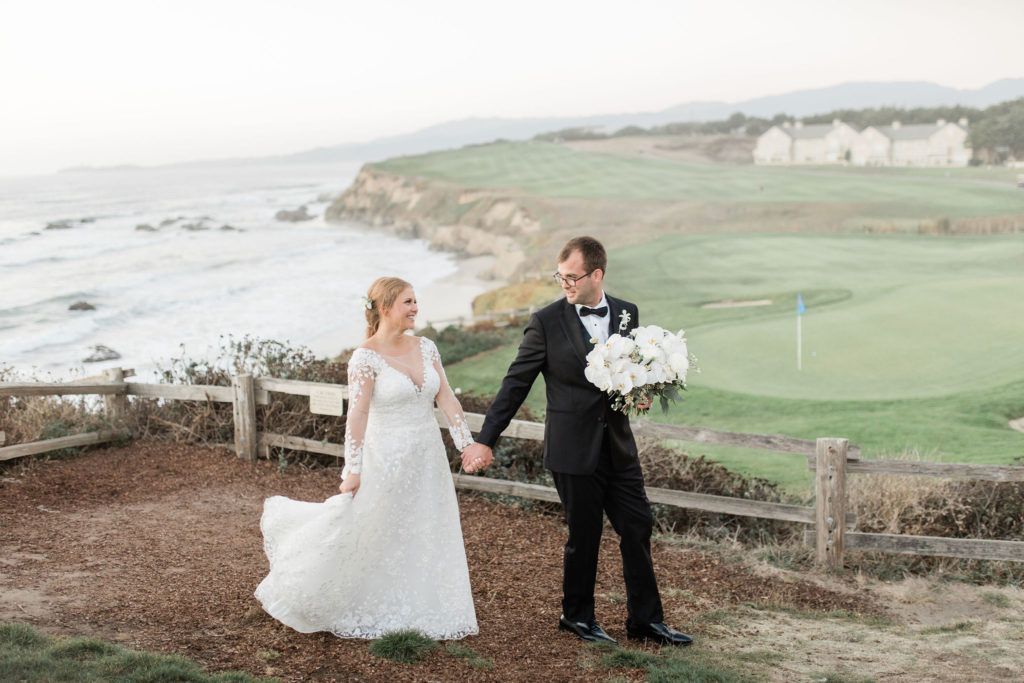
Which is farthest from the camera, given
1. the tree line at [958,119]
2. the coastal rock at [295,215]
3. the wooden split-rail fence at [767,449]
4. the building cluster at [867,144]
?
the coastal rock at [295,215]

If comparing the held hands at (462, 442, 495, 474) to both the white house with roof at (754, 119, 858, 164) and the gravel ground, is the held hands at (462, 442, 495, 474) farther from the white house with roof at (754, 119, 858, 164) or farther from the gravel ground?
the white house with roof at (754, 119, 858, 164)

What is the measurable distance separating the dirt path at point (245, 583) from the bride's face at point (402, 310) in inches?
63.7

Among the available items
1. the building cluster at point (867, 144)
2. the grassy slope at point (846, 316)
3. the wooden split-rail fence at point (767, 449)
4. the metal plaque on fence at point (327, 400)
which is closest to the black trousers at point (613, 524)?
the wooden split-rail fence at point (767, 449)

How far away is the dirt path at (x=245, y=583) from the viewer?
440 cm

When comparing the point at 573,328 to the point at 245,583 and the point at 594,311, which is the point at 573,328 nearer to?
the point at 594,311

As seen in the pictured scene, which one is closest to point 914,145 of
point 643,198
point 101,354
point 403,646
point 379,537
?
point 643,198

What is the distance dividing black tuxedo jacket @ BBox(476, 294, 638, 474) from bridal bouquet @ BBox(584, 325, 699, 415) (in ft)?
0.35

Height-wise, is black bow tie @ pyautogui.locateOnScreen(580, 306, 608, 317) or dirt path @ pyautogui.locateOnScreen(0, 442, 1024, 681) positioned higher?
black bow tie @ pyautogui.locateOnScreen(580, 306, 608, 317)

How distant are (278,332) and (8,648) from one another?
17.8 metres

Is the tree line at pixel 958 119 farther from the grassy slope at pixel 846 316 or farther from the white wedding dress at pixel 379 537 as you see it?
the white wedding dress at pixel 379 537

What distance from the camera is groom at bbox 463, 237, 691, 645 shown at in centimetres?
454

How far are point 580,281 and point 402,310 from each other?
910mm

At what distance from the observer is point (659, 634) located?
4730mm

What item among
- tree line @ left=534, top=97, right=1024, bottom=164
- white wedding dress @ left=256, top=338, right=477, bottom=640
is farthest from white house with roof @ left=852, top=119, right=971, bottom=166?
white wedding dress @ left=256, top=338, right=477, bottom=640
